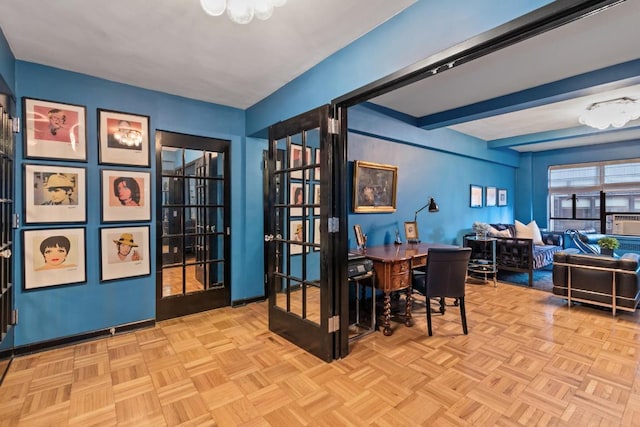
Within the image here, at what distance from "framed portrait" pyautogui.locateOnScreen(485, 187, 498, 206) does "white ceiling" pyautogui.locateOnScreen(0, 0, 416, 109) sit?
5.15m

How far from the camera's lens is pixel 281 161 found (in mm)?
2914

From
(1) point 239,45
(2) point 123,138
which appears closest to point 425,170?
(1) point 239,45

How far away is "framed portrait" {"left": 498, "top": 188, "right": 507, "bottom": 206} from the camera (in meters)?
6.76

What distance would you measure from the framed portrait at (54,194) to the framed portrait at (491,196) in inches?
261

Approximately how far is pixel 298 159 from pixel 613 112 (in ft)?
12.9

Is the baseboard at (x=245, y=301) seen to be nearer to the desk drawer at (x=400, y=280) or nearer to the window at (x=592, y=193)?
the desk drawer at (x=400, y=280)

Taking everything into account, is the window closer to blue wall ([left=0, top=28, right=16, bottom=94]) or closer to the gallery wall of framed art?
the gallery wall of framed art

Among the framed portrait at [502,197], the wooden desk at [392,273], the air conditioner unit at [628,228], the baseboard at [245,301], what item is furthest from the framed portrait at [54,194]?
the air conditioner unit at [628,228]

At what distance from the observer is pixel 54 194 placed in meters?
2.68

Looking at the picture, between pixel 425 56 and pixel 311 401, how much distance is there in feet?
7.32

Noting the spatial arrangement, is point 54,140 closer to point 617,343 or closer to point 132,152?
point 132,152

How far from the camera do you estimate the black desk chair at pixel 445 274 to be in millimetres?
2906

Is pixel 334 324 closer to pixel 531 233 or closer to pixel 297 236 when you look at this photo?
pixel 297 236

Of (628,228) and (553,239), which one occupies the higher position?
(628,228)
